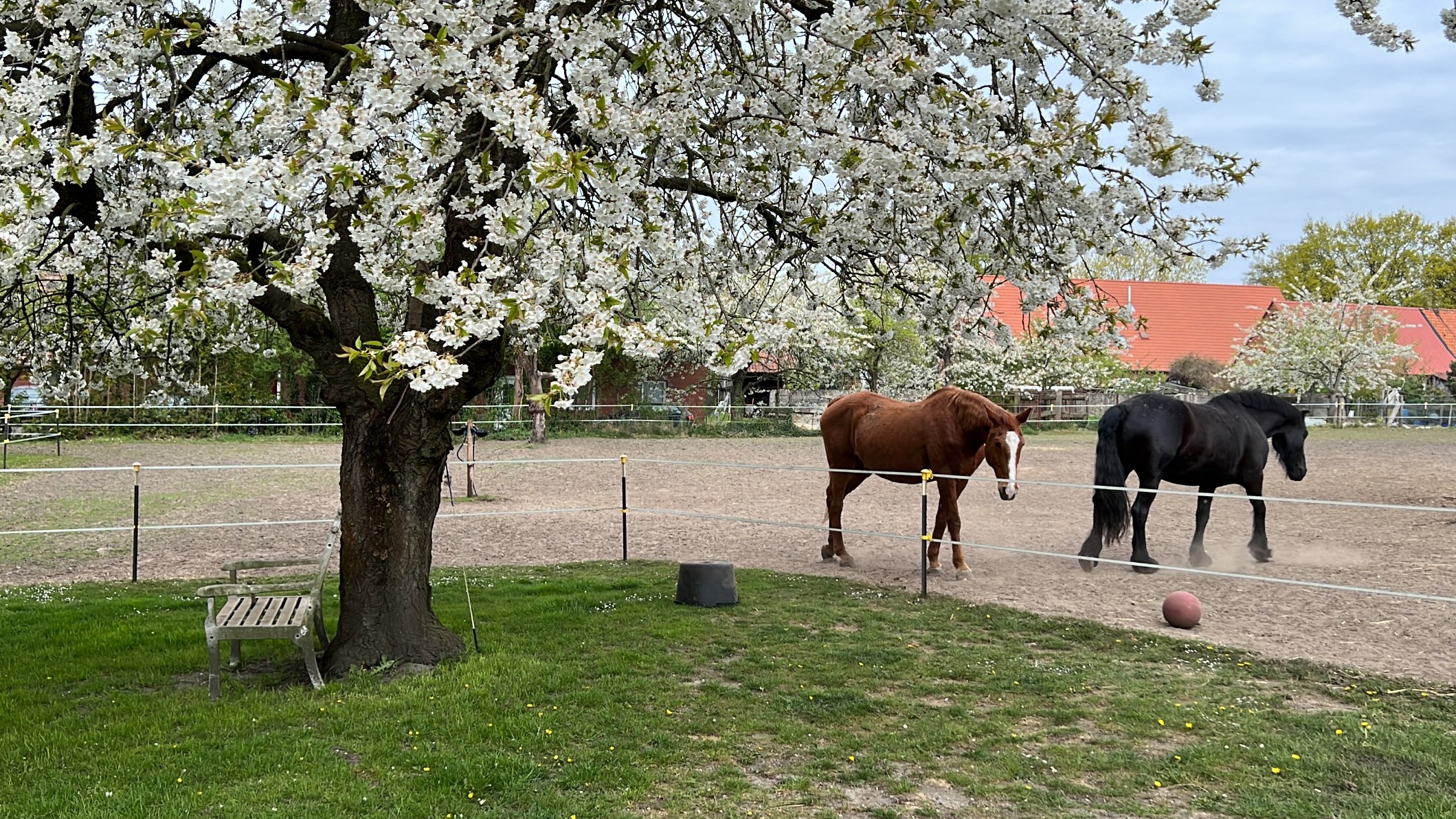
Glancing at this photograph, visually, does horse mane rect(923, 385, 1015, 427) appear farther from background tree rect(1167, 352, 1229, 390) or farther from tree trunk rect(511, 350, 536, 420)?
background tree rect(1167, 352, 1229, 390)

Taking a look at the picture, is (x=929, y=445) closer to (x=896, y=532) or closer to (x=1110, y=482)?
(x=1110, y=482)

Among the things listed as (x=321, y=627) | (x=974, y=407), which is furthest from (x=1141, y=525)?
(x=321, y=627)

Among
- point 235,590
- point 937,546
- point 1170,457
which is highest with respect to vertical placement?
point 1170,457

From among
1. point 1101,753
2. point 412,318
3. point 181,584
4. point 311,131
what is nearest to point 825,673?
point 1101,753

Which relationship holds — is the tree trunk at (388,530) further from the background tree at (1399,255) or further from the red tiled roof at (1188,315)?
the background tree at (1399,255)

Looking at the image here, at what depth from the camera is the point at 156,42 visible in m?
4.79

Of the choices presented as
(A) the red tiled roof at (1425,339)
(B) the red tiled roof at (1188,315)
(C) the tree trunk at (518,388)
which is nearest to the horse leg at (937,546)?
(C) the tree trunk at (518,388)

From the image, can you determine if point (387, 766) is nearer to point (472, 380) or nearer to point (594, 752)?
point (594, 752)

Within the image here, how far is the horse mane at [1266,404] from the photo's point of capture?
381 inches

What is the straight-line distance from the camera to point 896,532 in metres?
11.6

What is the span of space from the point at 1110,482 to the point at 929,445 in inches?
61.5

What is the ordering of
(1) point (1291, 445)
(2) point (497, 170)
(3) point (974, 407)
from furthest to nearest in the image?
(1) point (1291, 445)
(3) point (974, 407)
(2) point (497, 170)

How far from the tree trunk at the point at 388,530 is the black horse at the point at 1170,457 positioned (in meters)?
5.66

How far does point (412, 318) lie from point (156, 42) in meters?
1.69
